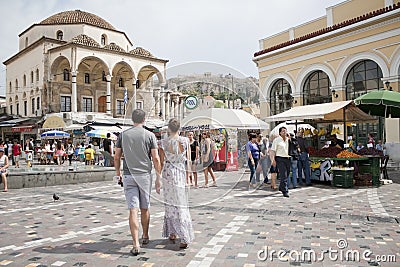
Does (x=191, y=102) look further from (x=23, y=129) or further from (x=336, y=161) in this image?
(x=23, y=129)

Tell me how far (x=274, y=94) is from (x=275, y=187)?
48.8 ft

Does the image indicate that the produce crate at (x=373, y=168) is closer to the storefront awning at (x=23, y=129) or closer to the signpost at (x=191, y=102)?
the signpost at (x=191, y=102)

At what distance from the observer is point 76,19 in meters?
39.3

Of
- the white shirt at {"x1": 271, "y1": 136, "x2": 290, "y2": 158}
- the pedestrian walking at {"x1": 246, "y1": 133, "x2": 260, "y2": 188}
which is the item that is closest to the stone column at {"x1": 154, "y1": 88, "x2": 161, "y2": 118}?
the white shirt at {"x1": 271, "y1": 136, "x2": 290, "y2": 158}

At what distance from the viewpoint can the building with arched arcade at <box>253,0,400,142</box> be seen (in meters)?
16.7

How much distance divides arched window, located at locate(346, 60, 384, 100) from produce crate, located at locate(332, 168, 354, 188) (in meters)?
9.44

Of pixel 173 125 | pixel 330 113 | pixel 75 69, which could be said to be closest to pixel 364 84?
pixel 330 113

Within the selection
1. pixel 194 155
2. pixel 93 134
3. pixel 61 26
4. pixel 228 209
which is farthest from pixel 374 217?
pixel 61 26

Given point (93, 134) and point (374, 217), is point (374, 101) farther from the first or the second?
point (93, 134)

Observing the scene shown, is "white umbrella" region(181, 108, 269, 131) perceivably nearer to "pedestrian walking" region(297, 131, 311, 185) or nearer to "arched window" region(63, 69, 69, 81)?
"pedestrian walking" region(297, 131, 311, 185)

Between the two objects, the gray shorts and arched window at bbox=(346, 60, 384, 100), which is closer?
the gray shorts

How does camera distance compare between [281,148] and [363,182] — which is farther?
[363,182]

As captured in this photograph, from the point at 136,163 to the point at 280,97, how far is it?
20225mm

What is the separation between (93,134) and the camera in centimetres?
2091
